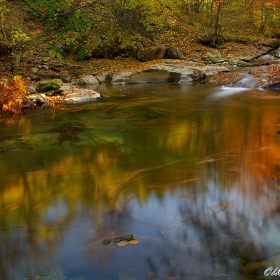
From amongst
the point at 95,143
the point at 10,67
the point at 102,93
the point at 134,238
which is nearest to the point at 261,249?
the point at 134,238

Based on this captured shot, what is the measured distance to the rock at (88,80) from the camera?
51.4 feet

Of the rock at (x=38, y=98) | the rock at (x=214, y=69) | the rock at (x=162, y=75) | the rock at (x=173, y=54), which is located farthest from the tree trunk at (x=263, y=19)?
the rock at (x=38, y=98)

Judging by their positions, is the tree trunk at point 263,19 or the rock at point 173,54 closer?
the rock at point 173,54

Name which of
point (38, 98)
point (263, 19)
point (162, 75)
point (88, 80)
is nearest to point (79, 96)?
point (38, 98)

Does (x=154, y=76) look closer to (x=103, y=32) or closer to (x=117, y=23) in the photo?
(x=117, y=23)

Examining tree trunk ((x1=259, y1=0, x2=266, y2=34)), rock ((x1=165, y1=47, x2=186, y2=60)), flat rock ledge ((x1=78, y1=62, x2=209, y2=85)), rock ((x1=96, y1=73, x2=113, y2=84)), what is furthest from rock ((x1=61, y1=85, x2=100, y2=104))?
tree trunk ((x1=259, y1=0, x2=266, y2=34))

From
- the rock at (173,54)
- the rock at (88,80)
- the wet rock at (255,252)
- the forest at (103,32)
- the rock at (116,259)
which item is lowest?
the wet rock at (255,252)

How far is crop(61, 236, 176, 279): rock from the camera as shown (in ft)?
8.23

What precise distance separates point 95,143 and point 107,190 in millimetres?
2267

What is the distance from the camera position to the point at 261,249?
2666mm

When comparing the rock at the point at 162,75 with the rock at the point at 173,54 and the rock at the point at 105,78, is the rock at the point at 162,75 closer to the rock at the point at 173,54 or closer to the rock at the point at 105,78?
the rock at the point at 105,78

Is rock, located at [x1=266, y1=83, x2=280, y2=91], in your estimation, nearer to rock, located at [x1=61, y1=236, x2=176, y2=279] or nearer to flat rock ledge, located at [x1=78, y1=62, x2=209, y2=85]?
flat rock ledge, located at [x1=78, y1=62, x2=209, y2=85]

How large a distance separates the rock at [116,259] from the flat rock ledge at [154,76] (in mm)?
12987

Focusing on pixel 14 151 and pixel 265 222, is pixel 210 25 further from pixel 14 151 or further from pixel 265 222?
pixel 265 222
